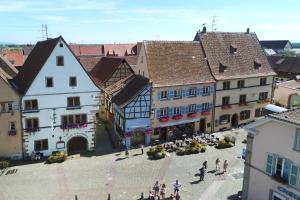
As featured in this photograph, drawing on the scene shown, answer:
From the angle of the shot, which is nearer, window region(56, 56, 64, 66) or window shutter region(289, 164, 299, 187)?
window shutter region(289, 164, 299, 187)

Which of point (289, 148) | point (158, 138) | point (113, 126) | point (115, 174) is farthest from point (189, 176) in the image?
point (113, 126)

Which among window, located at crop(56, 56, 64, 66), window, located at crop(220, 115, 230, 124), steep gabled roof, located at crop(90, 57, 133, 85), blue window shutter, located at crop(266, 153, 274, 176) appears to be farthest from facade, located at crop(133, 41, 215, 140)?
blue window shutter, located at crop(266, 153, 274, 176)

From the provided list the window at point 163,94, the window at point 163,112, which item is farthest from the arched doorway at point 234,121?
the window at point 163,94

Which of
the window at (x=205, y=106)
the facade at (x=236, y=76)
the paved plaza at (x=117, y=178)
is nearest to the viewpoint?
the paved plaza at (x=117, y=178)

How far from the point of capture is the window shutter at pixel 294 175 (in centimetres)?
2331

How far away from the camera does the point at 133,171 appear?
35.9m

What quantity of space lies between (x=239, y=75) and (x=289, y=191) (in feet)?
90.5

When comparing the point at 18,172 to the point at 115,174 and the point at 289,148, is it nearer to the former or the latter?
the point at 115,174

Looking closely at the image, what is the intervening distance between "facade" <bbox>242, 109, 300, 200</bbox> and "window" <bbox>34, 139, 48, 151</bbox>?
22.7 meters

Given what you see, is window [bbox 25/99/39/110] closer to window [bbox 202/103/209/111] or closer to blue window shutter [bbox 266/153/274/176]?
window [bbox 202/103/209/111]

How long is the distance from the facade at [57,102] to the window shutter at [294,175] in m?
23.5

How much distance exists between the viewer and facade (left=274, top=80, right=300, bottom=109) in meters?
55.8

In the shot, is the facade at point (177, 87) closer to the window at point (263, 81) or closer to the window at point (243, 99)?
the window at point (243, 99)

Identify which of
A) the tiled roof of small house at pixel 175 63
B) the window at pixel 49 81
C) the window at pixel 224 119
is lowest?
the window at pixel 224 119
